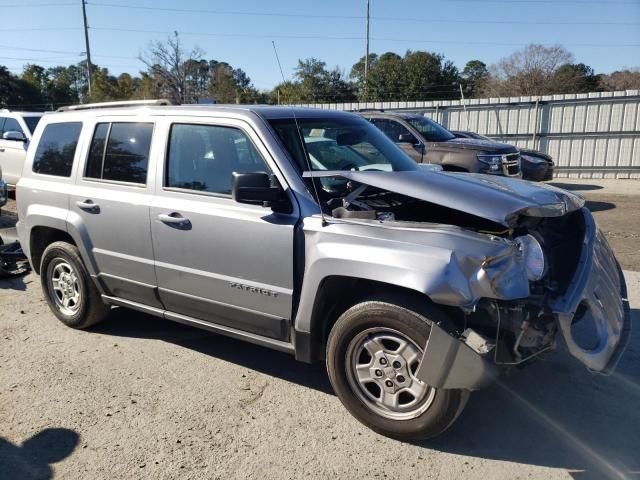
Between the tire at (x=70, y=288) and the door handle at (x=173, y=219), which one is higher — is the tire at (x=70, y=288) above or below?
below

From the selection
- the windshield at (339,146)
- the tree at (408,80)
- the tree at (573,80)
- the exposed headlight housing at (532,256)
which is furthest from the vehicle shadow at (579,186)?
the tree at (573,80)

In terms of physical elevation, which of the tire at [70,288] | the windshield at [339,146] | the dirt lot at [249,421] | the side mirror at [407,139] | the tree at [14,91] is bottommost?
the dirt lot at [249,421]

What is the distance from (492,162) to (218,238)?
8167 millimetres

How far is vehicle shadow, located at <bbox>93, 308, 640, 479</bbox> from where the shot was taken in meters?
3.16

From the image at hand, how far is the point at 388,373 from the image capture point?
3.26m

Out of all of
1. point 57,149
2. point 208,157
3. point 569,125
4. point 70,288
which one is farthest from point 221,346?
point 569,125

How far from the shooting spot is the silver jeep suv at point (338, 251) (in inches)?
118

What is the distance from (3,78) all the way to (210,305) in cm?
5001

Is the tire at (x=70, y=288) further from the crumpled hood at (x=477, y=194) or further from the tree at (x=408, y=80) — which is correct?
the tree at (x=408, y=80)

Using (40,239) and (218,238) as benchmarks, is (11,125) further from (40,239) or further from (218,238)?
(218,238)

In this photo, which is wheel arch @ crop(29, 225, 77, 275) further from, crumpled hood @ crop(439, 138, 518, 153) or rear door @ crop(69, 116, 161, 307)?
crumpled hood @ crop(439, 138, 518, 153)

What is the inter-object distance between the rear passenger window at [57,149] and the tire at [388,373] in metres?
3.11

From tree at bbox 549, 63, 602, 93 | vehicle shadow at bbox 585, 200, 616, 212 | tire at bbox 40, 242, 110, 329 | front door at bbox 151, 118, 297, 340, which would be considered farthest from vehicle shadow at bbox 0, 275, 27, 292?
tree at bbox 549, 63, 602, 93

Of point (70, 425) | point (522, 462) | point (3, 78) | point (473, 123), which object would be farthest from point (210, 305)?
point (3, 78)
